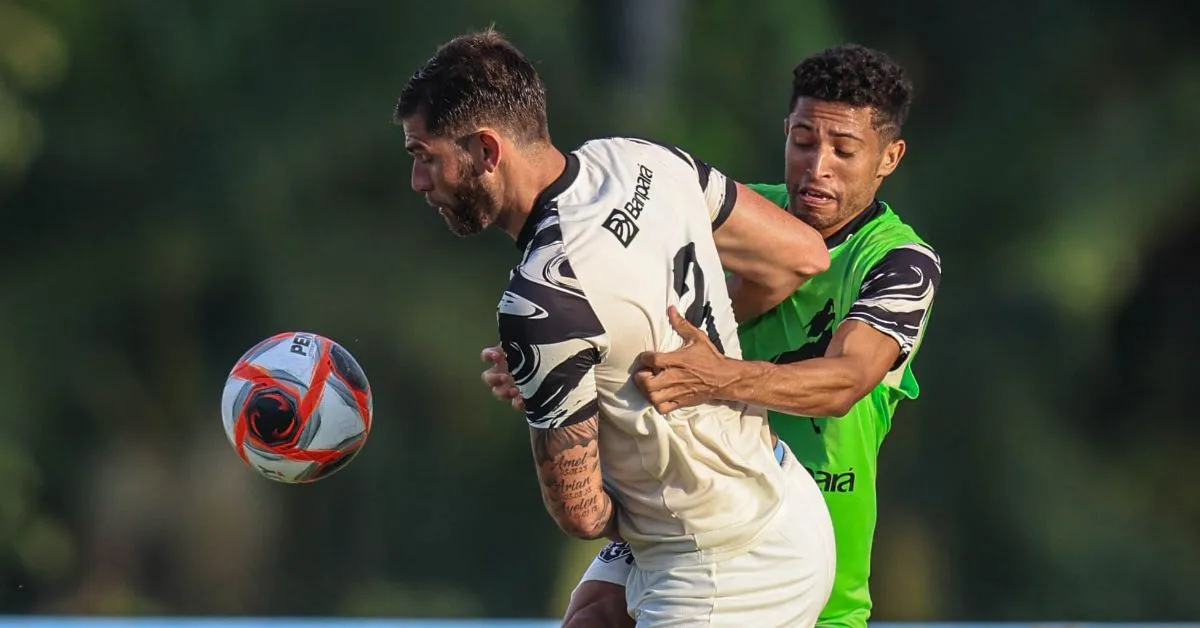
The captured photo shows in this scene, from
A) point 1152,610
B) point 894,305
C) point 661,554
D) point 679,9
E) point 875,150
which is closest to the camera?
point 661,554

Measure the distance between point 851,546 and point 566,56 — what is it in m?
8.97

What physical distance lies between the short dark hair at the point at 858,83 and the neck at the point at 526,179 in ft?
2.78

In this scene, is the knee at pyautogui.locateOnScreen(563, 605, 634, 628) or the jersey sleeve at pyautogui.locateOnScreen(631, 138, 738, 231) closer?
the jersey sleeve at pyautogui.locateOnScreen(631, 138, 738, 231)

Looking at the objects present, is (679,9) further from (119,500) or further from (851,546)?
(851,546)

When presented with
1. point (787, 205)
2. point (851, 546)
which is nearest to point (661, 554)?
point (851, 546)

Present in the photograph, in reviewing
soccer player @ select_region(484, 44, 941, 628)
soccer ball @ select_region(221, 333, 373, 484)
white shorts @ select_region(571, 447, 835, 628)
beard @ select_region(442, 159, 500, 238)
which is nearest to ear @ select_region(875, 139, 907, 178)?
soccer player @ select_region(484, 44, 941, 628)

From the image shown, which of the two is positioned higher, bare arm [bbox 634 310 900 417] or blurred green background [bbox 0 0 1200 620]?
bare arm [bbox 634 310 900 417]

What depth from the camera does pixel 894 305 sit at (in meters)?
3.58

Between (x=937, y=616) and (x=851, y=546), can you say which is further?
(x=937, y=616)

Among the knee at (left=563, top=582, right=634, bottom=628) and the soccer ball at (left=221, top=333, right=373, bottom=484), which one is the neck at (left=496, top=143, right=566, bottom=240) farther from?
the knee at (left=563, top=582, right=634, bottom=628)

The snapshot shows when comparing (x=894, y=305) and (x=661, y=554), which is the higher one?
(x=894, y=305)

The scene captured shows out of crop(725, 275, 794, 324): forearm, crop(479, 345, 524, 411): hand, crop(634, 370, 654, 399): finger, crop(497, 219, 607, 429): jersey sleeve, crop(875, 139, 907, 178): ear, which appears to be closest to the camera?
crop(497, 219, 607, 429): jersey sleeve

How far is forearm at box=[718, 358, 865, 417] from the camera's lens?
326 centimetres

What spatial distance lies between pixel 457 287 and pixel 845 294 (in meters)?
8.80
